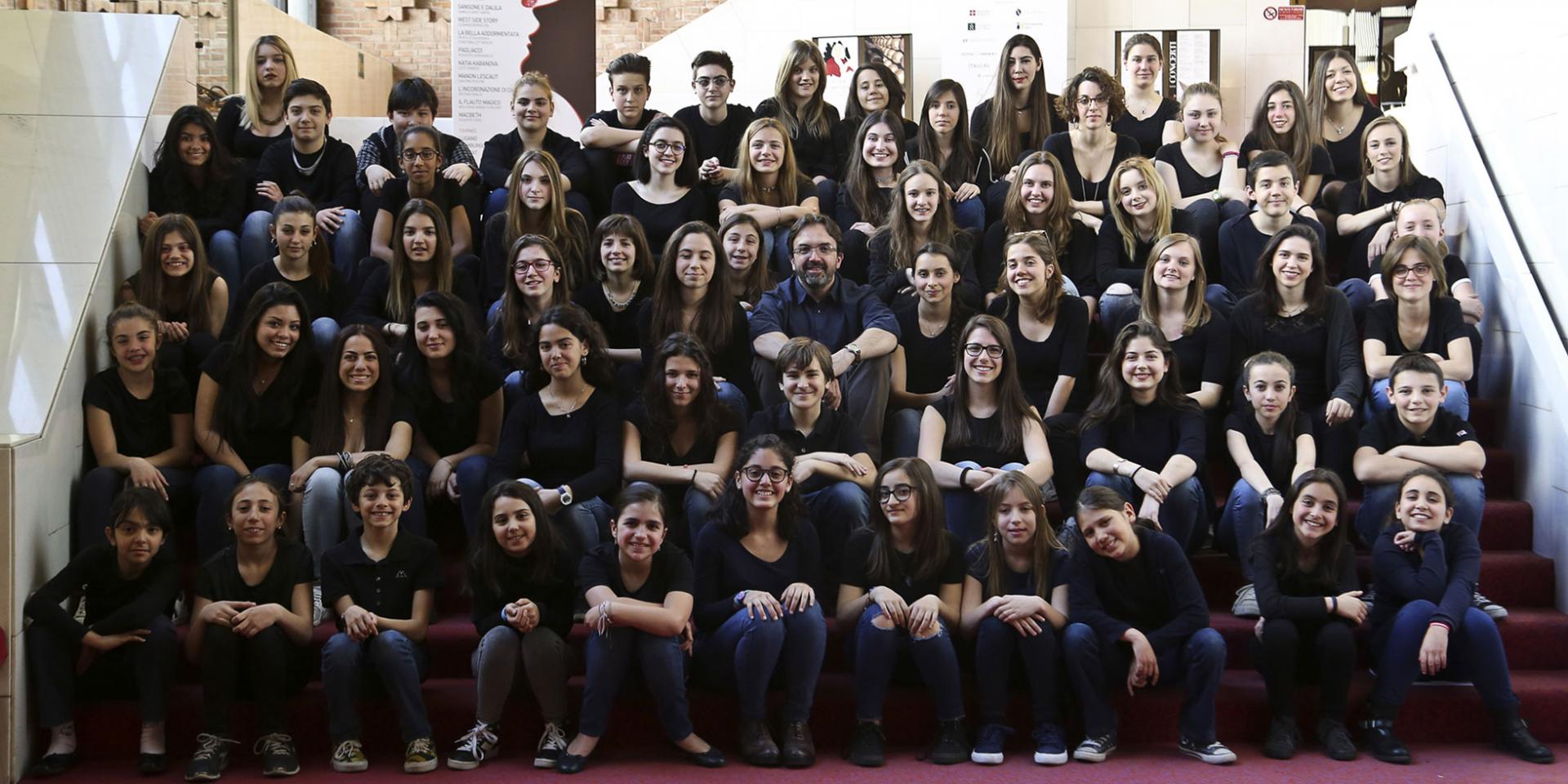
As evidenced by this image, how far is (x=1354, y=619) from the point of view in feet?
12.4

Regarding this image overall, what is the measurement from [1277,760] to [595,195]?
3244 mm

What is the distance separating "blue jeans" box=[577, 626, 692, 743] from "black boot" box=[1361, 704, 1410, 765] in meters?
1.66

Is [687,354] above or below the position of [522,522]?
above

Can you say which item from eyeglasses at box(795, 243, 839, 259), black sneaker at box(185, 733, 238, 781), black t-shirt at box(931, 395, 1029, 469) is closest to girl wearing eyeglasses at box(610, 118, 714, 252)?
eyeglasses at box(795, 243, 839, 259)

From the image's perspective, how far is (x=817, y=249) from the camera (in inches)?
185

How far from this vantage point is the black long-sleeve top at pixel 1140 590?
3.81 metres

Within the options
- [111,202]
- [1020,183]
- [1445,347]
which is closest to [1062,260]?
[1020,183]

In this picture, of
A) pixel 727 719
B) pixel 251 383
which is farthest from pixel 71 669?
pixel 727 719

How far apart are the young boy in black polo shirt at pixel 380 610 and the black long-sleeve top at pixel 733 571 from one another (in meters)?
0.67

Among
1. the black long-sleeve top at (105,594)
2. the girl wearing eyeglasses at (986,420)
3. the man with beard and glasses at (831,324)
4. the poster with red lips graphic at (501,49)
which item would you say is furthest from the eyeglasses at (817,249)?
the poster with red lips graphic at (501,49)

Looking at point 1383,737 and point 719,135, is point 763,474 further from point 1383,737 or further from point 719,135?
point 719,135

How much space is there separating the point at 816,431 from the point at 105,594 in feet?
6.19

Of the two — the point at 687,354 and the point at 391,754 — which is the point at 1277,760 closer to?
the point at 687,354

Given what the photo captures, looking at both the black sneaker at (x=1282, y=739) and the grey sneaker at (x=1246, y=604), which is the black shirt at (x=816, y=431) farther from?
the black sneaker at (x=1282, y=739)
